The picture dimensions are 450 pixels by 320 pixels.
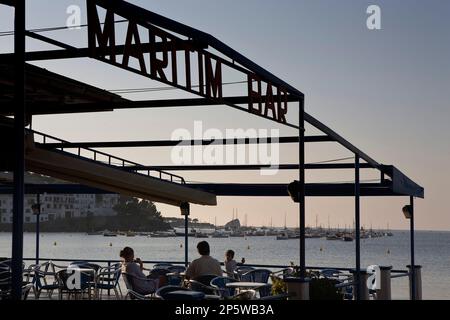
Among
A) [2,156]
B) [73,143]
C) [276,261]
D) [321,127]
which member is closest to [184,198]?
[73,143]

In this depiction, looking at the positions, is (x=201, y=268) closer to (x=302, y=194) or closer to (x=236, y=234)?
(x=302, y=194)

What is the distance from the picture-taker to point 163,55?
7789 millimetres

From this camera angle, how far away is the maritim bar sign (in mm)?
6883

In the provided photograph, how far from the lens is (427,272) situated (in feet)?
262

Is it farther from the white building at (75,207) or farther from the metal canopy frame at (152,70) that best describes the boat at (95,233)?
the metal canopy frame at (152,70)

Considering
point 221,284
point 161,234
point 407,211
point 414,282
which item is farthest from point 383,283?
point 161,234

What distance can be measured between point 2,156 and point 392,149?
30571 millimetres

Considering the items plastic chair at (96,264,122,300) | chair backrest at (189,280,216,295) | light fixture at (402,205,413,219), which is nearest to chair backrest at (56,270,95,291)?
plastic chair at (96,264,122,300)

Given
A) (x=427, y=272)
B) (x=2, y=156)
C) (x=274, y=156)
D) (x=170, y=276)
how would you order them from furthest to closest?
(x=427, y=272)
(x=274, y=156)
(x=170, y=276)
(x=2, y=156)

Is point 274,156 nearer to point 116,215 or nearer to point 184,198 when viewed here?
point 184,198

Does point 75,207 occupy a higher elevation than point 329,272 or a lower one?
higher

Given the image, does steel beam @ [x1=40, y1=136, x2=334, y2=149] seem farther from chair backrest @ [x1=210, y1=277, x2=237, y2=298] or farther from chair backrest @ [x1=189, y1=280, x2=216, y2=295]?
chair backrest @ [x1=189, y1=280, x2=216, y2=295]

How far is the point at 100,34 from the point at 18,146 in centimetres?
129

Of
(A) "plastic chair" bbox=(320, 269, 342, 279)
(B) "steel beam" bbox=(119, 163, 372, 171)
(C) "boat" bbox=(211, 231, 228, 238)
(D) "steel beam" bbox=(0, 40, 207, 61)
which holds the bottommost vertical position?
(C) "boat" bbox=(211, 231, 228, 238)
